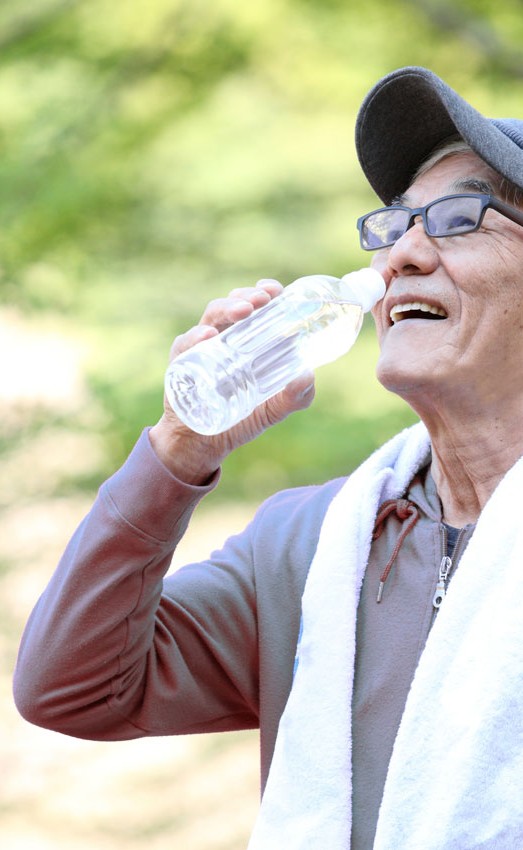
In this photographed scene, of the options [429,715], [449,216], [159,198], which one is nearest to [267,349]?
[449,216]

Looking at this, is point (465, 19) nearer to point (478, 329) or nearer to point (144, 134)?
point (144, 134)

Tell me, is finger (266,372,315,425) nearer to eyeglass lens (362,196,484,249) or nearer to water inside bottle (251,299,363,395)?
water inside bottle (251,299,363,395)

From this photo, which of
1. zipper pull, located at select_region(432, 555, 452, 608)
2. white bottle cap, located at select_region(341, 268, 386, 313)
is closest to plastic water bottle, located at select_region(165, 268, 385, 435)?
white bottle cap, located at select_region(341, 268, 386, 313)

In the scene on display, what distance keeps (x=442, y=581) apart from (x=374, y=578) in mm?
117

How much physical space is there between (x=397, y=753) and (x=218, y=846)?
363cm

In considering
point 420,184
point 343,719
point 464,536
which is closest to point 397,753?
point 343,719

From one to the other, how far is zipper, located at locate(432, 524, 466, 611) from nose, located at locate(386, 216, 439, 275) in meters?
0.38

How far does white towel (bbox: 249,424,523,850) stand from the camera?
1.41m

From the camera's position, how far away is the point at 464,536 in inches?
66.9

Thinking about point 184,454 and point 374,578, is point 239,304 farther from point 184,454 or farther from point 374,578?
point 374,578

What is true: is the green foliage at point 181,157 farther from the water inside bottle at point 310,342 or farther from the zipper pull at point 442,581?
the zipper pull at point 442,581

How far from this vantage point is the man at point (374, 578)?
1521mm

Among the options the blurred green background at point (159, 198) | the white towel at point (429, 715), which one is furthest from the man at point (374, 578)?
the blurred green background at point (159, 198)

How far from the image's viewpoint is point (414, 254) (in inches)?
70.5
